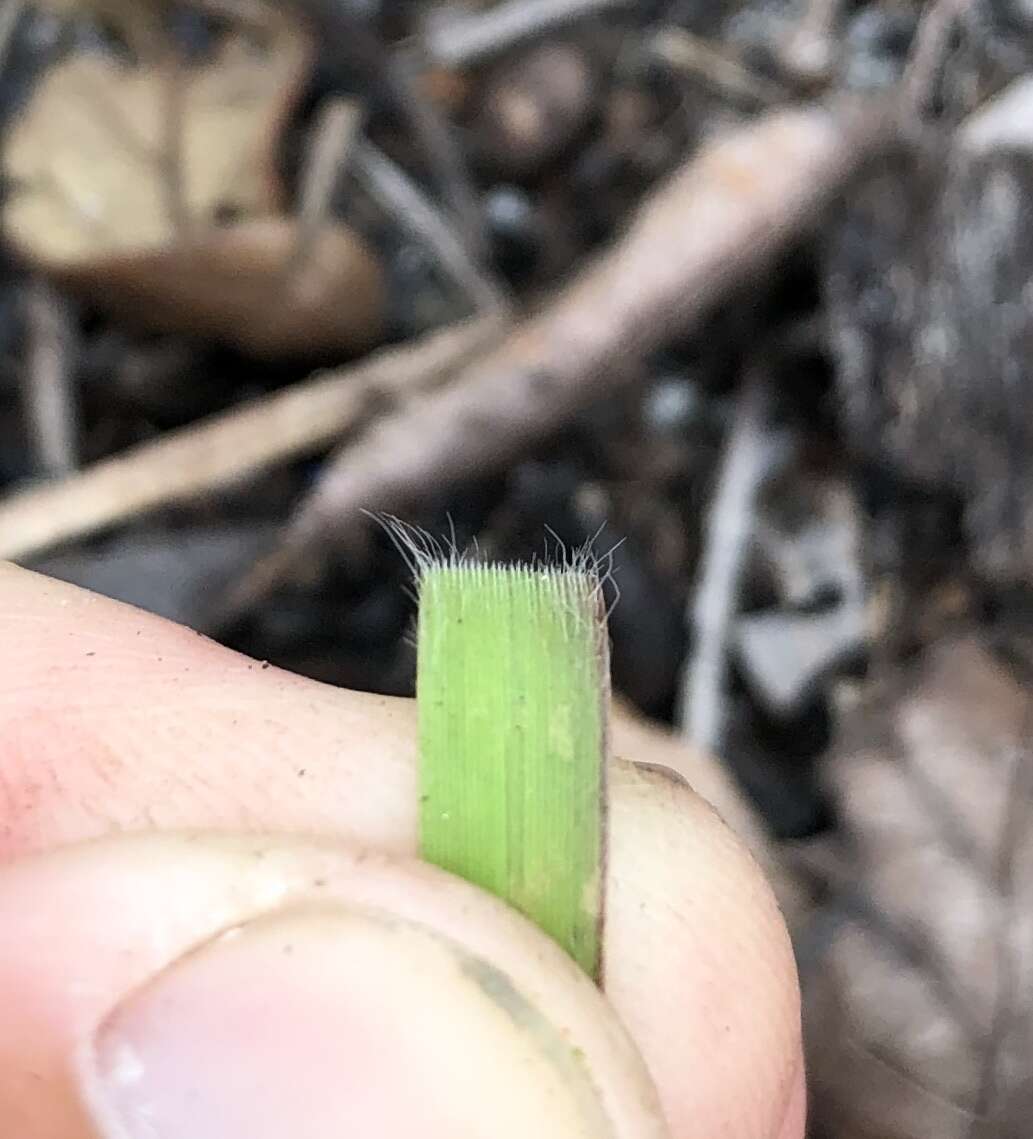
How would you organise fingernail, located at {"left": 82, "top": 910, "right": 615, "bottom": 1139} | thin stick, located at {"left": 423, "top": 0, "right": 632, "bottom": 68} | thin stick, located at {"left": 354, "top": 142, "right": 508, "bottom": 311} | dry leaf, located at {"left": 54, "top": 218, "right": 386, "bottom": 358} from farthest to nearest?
thin stick, located at {"left": 423, "top": 0, "right": 632, "bottom": 68} < thin stick, located at {"left": 354, "top": 142, "right": 508, "bottom": 311} < dry leaf, located at {"left": 54, "top": 218, "right": 386, "bottom": 358} < fingernail, located at {"left": 82, "top": 910, "right": 615, "bottom": 1139}

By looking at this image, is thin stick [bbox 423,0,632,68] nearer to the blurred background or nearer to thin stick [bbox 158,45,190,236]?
the blurred background

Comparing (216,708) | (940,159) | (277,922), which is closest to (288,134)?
(940,159)

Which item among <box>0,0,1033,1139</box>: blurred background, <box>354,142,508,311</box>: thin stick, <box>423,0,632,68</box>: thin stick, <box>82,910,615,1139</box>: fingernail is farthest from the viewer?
<box>423,0,632,68</box>: thin stick

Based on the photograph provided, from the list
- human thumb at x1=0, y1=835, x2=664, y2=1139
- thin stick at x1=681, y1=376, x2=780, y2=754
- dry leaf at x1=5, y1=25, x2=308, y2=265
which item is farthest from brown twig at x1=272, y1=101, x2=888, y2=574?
human thumb at x1=0, y1=835, x2=664, y2=1139

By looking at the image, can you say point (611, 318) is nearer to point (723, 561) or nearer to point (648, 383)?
point (648, 383)

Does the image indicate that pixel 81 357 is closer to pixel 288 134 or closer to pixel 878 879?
pixel 288 134

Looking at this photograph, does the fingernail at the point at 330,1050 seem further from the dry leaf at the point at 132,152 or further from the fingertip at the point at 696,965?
the dry leaf at the point at 132,152
